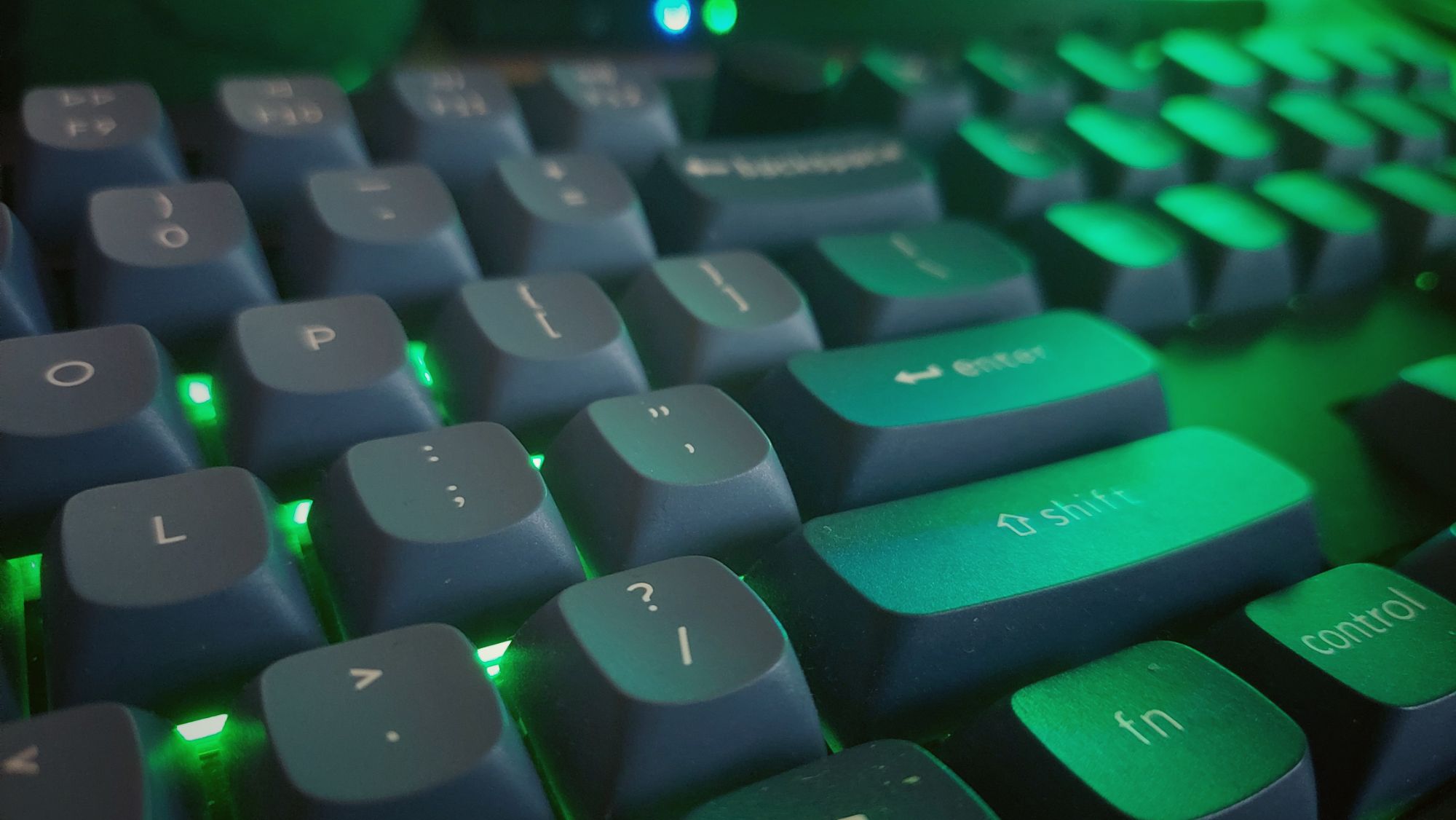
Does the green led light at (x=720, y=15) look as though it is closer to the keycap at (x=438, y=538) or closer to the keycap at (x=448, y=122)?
the keycap at (x=448, y=122)

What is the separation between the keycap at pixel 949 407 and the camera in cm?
42

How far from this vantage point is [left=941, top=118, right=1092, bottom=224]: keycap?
1.98ft

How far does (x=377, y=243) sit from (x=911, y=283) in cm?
25

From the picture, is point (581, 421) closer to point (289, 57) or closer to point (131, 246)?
point (131, 246)

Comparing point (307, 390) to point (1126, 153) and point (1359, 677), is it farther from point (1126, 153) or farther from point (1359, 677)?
point (1126, 153)

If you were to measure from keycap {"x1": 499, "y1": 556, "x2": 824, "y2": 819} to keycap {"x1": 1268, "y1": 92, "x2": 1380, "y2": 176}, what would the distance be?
556 mm

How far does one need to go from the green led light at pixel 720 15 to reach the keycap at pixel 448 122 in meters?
0.17

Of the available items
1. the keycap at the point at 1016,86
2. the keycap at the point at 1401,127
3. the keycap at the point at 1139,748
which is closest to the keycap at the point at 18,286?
the keycap at the point at 1139,748

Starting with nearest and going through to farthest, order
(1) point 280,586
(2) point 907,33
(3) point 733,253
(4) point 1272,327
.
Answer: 1. (1) point 280,586
2. (3) point 733,253
3. (4) point 1272,327
4. (2) point 907,33

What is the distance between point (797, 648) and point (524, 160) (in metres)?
0.28

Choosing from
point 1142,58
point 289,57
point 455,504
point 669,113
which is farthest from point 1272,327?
point 289,57

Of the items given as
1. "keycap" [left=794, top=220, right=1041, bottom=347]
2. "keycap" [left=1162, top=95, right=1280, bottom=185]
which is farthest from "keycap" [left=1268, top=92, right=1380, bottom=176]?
"keycap" [left=794, top=220, right=1041, bottom=347]

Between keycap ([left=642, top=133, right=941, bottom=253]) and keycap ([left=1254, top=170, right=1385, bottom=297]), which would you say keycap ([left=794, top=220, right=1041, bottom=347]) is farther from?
keycap ([left=1254, top=170, right=1385, bottom=297])

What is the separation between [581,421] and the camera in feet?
1.32
